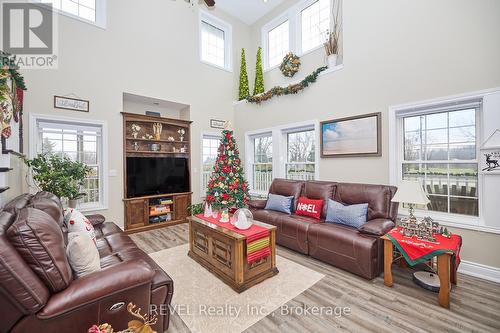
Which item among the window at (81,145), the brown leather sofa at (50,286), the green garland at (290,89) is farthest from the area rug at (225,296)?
the green garland at (290,89)

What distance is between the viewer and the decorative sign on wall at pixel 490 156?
98.7 inches

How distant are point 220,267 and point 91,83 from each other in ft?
13.3

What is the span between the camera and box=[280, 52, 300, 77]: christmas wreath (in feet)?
16.5

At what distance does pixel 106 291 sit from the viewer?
135 centimetres

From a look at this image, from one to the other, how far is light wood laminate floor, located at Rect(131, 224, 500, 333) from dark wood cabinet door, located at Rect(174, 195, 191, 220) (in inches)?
128

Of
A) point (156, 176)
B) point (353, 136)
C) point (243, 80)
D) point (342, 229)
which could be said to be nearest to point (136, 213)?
point (156, 176)

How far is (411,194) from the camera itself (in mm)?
2502

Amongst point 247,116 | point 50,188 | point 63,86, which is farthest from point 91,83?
point 247,116

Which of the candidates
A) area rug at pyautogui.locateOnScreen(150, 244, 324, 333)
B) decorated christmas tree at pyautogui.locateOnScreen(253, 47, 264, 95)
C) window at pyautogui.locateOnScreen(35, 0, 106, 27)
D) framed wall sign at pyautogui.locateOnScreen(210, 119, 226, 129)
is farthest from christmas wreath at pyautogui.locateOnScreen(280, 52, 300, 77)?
area rug at pyautogui.locateOnScreen(150, 244, 324, 333)

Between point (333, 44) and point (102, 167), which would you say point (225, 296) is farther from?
point (333, 44)

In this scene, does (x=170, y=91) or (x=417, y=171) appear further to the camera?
(x=170, y=91)

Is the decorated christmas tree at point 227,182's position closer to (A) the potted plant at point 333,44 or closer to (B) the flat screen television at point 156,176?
(B) the flat screen television at point 156,176

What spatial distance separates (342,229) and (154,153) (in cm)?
409

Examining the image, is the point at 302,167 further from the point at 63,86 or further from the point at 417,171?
the point at 63,86
